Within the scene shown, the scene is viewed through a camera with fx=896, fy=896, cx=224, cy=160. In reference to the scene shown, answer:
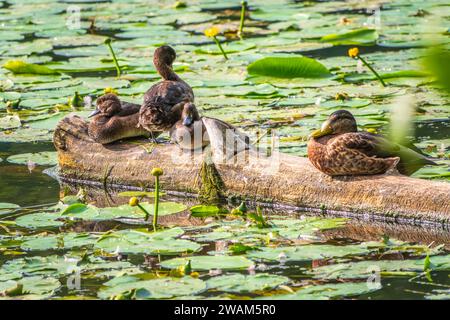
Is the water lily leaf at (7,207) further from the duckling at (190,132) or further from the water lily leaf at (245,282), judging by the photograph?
the water lily leaf at (245,282)

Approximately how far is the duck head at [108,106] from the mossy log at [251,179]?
0.20 metres

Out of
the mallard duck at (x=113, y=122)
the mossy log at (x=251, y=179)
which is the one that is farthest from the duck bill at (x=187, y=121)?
the mallard duck at (x=113, y=122)

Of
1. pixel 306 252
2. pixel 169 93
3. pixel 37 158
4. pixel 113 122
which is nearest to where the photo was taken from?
pixel 306 252

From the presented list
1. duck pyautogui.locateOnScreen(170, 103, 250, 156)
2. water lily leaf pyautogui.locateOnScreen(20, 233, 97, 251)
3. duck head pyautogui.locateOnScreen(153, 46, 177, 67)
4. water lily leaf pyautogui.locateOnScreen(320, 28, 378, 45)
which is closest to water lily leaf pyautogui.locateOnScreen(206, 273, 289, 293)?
water lily leaf pyautogui.locateOnScreen(20, 233, 97, 251)

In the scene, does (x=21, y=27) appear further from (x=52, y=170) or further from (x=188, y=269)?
(x=188, y=269)

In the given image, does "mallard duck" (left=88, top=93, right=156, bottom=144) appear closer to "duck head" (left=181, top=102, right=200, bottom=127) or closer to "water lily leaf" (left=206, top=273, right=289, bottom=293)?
"duck head" (left=181, top=102, right=200, bottom=127)

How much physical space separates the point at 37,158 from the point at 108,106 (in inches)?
37.6

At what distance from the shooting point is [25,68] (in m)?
11.1

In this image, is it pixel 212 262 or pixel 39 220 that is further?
pixel 39 220

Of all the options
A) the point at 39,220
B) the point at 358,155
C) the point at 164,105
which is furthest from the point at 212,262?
the point at 164,105

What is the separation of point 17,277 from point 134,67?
7.02 meters

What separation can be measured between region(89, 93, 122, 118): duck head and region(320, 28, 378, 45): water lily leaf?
17.1 ft

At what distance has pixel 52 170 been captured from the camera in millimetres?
7781

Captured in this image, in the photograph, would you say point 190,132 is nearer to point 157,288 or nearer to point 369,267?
point 369,267
